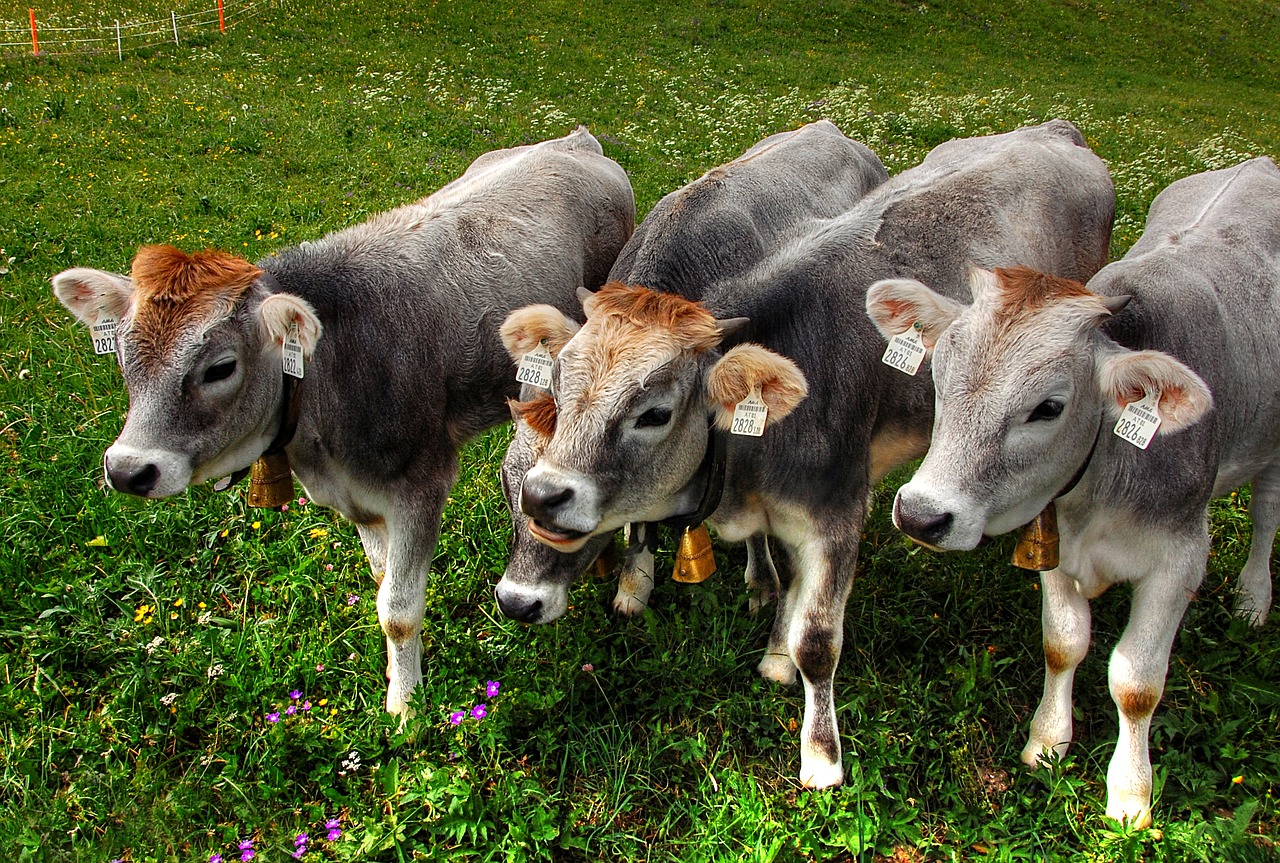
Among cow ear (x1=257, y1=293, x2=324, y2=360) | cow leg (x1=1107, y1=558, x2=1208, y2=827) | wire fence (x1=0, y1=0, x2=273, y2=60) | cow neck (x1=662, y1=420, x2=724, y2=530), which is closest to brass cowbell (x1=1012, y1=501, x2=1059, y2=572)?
cow leg (x1=1107, y1=558, x2=1208, y2=827)

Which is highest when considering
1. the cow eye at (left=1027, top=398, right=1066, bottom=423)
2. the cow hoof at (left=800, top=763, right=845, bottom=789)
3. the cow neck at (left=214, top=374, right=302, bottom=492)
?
the cow eye at (left=1027, top=398, right=1066, bottom=423)

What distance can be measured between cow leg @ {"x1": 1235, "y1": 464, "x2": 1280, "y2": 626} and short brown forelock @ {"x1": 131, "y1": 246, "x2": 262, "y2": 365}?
5.47 meters

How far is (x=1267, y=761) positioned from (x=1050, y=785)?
104 centimetres

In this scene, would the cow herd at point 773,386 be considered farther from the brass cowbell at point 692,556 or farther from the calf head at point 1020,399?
the brass cowbell at point 692,556

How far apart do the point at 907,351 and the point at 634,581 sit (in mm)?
2095

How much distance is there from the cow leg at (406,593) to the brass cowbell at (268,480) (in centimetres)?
57

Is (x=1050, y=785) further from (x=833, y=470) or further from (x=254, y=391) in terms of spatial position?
(x=254, y=391)

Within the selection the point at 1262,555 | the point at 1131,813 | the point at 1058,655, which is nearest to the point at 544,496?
the point at 1058,655

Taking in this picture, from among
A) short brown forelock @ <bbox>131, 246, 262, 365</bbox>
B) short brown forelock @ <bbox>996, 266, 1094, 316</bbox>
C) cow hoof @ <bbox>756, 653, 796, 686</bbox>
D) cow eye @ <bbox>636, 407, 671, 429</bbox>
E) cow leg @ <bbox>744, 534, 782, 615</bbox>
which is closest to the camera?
short brown forelock @ <bbox>996, 266, 1094, 316</bbox>

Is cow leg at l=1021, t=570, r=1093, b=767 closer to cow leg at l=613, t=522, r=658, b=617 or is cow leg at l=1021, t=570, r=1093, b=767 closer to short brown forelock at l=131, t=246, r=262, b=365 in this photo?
cow leg at l=613, t=522, r=658, b=617

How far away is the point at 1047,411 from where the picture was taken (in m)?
3.32

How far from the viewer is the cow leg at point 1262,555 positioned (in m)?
4.97

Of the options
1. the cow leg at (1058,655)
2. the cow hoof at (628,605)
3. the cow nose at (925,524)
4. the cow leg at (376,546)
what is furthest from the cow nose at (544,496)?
the cow leg at (1058,655)

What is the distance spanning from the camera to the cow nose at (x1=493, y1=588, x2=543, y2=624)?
385 centimetres
